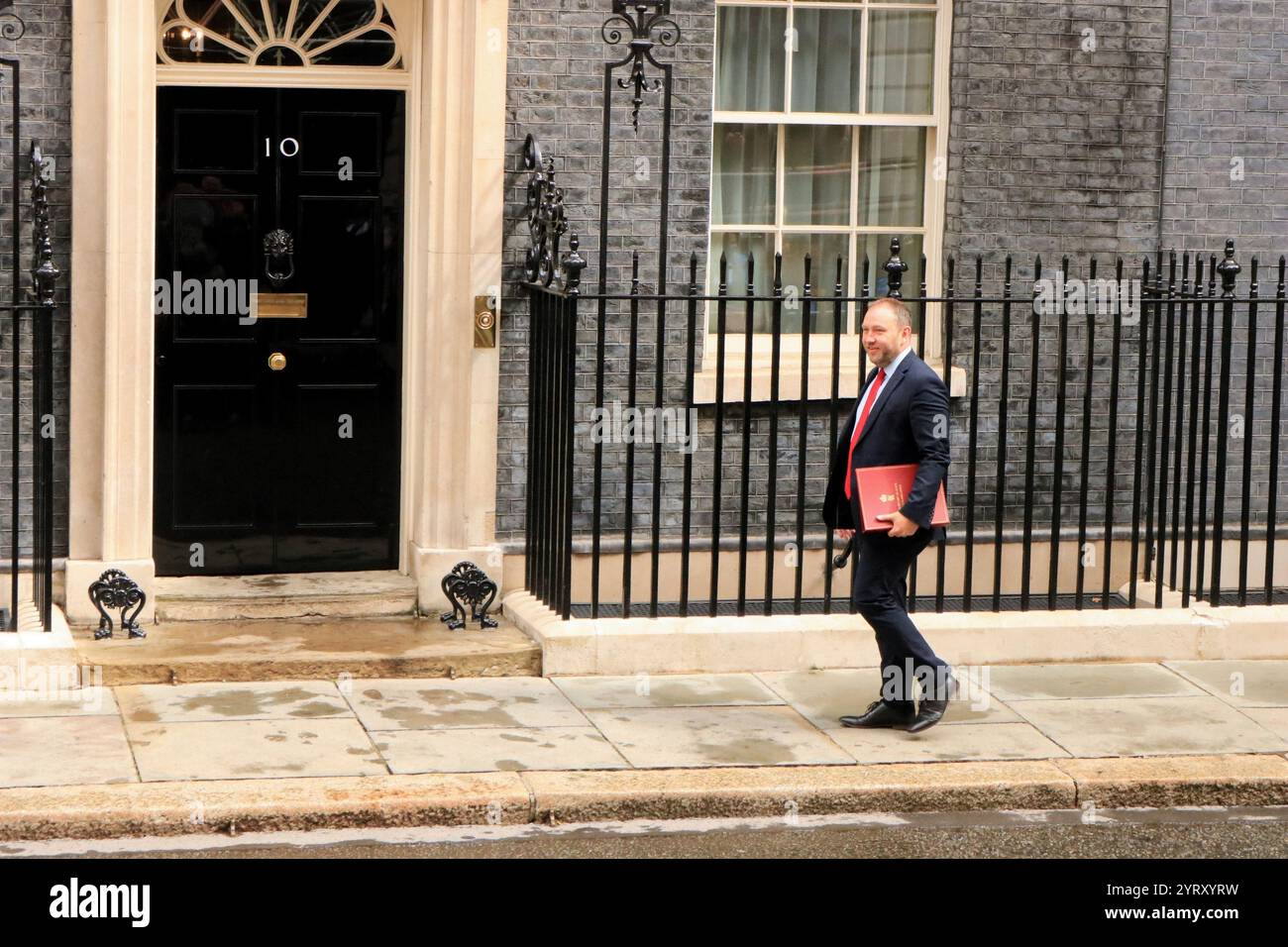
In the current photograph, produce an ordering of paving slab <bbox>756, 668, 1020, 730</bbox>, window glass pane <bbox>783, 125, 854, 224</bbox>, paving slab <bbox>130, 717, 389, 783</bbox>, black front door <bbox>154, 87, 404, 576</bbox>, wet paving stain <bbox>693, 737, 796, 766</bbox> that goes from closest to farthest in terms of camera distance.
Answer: paving slab <bbox>130, 717, 389, 783</bbox> < wet paving stain <bbox>693, 737, 796, 766</bbox> < paving slab <bbox>756, 668, 1020, 730</bbox> < black front door <bbox>154, 87, 404, 576</bbox> < window glass pane <bbox>783, 125, 854, 224</bbox>

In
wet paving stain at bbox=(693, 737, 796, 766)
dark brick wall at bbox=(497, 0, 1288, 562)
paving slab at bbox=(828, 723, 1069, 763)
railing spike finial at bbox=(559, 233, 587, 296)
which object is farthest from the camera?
dark brick wall at bbox=(497, 0, 1288, 562)

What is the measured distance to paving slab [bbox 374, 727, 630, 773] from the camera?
7609mm

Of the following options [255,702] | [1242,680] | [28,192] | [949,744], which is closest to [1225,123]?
[1242,680]

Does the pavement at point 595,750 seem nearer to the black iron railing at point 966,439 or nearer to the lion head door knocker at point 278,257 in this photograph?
the black iron railing at point 966,439

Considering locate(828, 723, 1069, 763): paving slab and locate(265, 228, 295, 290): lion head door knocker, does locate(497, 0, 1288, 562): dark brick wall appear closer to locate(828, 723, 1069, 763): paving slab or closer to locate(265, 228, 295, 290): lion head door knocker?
locate(265, 228, 295, 290): lion head door knocker

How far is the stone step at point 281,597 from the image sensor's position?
959cm

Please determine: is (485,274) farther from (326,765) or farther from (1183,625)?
(1183,625)

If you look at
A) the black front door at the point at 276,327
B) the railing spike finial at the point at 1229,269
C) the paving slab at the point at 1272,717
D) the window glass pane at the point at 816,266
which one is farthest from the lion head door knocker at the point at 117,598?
the railing spike finial at the point at 1229,269

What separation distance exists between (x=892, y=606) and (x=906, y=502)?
459mm

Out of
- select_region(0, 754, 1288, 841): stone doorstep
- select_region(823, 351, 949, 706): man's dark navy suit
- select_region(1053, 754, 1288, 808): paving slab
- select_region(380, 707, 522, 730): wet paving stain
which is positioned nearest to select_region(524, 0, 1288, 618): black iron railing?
select_region(823, 351, 949, 706): man's dark navy suit

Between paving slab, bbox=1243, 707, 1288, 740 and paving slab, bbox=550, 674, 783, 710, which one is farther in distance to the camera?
paving slab, bbox=550, 674, 783, 710

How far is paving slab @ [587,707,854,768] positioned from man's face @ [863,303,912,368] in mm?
1585

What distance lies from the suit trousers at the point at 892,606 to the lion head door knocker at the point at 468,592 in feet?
7.29
